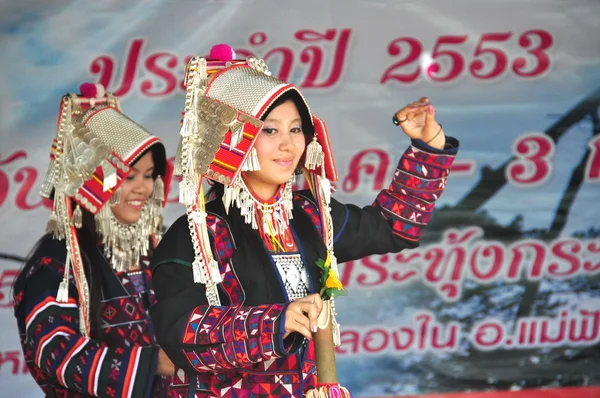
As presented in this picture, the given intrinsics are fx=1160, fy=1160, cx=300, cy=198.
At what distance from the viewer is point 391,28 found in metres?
5.32

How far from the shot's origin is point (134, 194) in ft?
14.1

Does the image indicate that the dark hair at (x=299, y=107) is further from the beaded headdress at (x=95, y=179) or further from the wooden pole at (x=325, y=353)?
the beaded headdress at (x=95, y=179)

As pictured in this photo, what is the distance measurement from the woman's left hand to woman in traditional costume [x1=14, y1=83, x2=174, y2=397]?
3.73ft

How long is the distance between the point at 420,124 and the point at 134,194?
4.16 ft

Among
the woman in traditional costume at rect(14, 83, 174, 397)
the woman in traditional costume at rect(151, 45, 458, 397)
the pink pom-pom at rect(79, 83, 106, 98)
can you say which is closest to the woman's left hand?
the woman in traditional costume at rect(151, 45, 458, 397)

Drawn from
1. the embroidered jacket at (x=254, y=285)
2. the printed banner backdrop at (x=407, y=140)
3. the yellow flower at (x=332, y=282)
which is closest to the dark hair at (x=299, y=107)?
the embroidered jacket at (x=254, y=285)

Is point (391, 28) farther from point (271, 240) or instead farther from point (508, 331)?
point (271, 240)

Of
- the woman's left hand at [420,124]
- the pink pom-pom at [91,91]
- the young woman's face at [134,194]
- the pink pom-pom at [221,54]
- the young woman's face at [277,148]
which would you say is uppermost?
the pink pom-pom at [221,54]

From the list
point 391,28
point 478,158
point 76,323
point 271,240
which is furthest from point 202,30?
point 271,240

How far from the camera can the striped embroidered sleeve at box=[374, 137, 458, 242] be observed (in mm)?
3535

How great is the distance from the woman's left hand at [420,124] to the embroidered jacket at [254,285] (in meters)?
0.03

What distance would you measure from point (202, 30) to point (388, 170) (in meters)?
1.06

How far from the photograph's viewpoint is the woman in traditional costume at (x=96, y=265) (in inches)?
153

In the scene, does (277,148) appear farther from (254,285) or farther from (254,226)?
(254,285)
